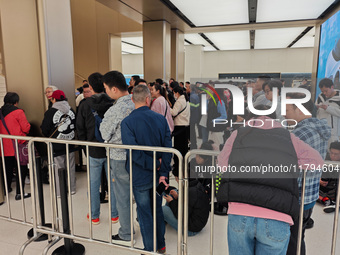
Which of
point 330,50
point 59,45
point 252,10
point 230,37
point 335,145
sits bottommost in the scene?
point 335,145

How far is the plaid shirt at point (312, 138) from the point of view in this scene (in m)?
2.00

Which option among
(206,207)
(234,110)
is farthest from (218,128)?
(206,207)

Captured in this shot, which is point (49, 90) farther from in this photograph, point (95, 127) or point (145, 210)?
point (145, 210)

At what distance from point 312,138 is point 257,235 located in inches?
37.4

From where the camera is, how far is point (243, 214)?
1634 mm

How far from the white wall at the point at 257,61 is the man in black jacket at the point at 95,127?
15.7m

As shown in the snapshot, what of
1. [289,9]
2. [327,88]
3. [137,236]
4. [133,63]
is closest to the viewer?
[137,236]

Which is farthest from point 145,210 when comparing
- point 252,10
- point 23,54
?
point 252,10

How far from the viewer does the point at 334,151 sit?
4.00m

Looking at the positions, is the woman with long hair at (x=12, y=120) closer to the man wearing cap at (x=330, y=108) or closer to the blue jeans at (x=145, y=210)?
the blue jeans at (x=145, y=210)

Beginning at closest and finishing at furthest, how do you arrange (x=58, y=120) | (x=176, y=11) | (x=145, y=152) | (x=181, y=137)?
(x=145, y=152), (x=58, y=120), (x=181, y=137), (x=176, y=11)

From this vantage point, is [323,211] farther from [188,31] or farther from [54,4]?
[188,31]

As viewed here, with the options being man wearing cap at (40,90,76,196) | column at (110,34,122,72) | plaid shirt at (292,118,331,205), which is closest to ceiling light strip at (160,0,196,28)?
column at (110,34,122,72)

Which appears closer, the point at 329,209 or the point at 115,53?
the point at 329,209
